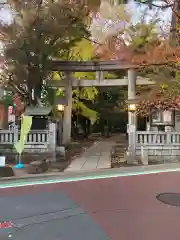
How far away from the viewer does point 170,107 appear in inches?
559

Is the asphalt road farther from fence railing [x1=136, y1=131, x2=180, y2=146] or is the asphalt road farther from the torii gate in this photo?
the torii gate

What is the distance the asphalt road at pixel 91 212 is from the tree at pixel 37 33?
34.6ft

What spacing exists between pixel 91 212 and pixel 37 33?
42.6 feet

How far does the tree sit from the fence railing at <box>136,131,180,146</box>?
691 centimetres

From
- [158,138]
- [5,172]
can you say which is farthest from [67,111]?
[5,172]

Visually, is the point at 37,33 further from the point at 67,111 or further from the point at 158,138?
the point at 158,138

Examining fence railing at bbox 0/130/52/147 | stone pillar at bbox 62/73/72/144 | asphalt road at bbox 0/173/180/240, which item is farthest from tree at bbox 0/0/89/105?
asphalt road at bbox 0/173/180/240

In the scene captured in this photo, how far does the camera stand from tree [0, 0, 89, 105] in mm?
16188

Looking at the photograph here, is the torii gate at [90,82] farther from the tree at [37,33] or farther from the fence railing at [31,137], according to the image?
the fence railing at [31,137]

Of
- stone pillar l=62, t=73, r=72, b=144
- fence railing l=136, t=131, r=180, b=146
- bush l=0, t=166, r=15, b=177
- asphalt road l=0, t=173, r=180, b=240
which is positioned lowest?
asphalt road l=0, t=173, r=180, b=240

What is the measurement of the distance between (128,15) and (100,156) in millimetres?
8509

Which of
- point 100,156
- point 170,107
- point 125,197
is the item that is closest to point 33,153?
point 100,156

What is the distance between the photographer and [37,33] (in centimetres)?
1633

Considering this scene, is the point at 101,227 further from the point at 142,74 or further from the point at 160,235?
the point at 142,74
